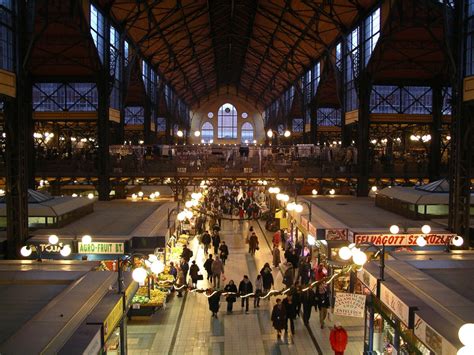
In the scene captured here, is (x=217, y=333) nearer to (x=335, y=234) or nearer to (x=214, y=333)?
(x=214, y=333)

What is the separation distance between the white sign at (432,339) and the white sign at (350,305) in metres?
1.99

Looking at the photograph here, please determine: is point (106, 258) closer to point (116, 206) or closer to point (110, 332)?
point (110, 332)

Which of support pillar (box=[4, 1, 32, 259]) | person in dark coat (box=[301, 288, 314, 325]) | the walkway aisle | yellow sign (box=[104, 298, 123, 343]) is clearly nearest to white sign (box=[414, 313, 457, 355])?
yellow sign (box=[104, 298, 123, 343])

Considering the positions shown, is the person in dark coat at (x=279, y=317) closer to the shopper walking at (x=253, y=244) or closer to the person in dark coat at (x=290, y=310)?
the person in dark coat at (x=290, y=310)

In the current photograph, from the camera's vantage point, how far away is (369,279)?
9234mm

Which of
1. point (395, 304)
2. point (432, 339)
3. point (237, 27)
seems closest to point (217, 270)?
point (395, 304)

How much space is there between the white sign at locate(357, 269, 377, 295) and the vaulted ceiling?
64.8 feet

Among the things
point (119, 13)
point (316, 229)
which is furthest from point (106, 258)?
point (119, 13)

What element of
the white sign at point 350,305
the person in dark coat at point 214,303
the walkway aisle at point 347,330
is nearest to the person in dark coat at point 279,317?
the walkway aisle at point 347,330

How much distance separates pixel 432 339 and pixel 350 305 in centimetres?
269

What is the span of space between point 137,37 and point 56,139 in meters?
9.29

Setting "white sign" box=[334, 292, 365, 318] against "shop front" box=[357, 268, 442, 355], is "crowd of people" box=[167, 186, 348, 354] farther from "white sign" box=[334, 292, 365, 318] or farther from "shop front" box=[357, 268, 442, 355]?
"white sign" box=[334, 292, 365, 318]

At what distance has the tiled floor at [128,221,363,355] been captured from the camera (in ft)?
37.4

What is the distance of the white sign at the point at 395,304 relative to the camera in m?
7.15
